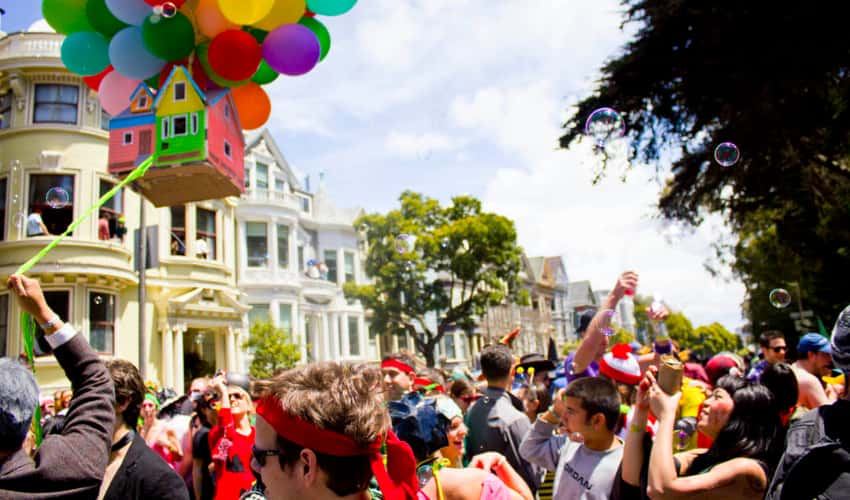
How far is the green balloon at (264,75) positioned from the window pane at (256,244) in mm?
23726

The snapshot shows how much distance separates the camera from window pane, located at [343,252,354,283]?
34781 mm

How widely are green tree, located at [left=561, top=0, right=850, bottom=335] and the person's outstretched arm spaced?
984cm

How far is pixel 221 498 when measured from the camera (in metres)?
4.34

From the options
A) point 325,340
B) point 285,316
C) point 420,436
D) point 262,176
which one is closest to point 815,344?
point 420,436

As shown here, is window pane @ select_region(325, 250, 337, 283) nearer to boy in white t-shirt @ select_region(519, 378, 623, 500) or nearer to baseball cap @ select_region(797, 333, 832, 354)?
baseball cap @ select_region(797, 333, 832, 354)

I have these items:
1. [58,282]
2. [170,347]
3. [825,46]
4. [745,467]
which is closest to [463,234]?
[170,347]

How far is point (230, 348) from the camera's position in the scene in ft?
77.0

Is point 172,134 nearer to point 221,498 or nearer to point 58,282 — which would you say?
point 221,498

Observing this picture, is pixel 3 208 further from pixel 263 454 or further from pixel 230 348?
pixel 263 454

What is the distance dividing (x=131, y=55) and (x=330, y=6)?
4.94 ft

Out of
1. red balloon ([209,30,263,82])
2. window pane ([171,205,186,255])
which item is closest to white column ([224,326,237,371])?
window pane ([171,205,186,255])

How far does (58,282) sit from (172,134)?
55.3 ft

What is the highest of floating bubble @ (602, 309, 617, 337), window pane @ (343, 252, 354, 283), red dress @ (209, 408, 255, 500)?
window pane @ (343, 252, 354, 283)

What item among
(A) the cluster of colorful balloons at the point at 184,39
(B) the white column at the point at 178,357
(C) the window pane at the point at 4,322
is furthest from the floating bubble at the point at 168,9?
(B) the white column at the point at 178,357
